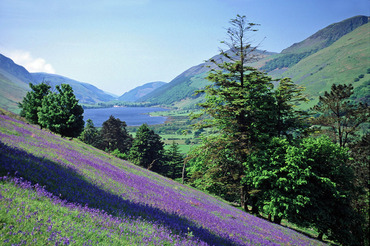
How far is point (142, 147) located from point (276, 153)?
63356 mm

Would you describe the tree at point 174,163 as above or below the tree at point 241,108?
below

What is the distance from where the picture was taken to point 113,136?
305 ft

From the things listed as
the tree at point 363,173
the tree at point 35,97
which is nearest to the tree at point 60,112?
the tree at point 35,97

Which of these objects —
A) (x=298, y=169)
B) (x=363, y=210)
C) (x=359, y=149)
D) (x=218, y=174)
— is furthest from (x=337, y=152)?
(x=363, y=210)

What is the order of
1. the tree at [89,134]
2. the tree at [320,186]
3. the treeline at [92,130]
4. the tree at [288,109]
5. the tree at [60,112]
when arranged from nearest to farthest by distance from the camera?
the tree at [320,186] → the tree at [288,109] → the tree at [60,112] → the treeline at [92,130] → the tree at [89,134]

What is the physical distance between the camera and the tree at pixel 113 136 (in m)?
91.5

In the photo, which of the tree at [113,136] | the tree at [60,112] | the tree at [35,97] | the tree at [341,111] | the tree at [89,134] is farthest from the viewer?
the tree at [89,134]

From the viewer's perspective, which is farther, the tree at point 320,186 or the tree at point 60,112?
the tree at point 60,112

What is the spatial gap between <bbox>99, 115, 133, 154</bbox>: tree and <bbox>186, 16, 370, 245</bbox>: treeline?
69510 mm

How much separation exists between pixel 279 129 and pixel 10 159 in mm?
24414

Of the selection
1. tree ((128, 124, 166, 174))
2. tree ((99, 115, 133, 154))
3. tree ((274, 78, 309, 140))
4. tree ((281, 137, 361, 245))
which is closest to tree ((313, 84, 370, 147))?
tree ((274, 78, 309, 140))

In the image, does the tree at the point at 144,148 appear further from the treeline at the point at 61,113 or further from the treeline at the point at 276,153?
the treeline at the point at 276,153

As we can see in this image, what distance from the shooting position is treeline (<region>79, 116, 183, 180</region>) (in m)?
77.8

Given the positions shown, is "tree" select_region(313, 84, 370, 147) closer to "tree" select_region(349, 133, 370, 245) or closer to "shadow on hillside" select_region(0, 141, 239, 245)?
"tree" select_region(349, 133, 370, 245)
